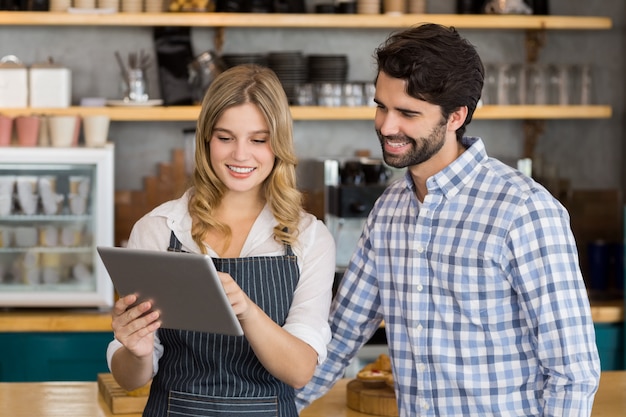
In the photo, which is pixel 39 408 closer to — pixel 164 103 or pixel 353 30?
pixel 164 103

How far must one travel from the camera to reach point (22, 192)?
444 cm

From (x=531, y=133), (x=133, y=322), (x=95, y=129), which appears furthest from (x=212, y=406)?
(x=531, y=133)

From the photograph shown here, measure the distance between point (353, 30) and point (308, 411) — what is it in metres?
2.90

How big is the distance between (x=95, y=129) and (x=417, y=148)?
264 centimetres

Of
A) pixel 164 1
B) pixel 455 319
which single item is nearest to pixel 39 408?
pixel 455 319

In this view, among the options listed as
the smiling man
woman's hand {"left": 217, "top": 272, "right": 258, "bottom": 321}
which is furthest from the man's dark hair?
woman's hand {"left": 217, "top": 272, "right": 258, "bottom": 321}

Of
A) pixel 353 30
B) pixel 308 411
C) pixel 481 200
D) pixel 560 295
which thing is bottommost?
pixel 308 411

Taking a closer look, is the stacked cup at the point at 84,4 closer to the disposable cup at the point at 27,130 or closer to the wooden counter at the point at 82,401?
the disposable cup at the point at 27,130

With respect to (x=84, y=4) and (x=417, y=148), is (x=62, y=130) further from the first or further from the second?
(x=417, y=148)

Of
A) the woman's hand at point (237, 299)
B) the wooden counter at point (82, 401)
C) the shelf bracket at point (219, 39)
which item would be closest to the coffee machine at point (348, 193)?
the shelf bracket at point (219, 39)

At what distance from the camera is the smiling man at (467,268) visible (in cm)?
199

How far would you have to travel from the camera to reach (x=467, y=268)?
209cm

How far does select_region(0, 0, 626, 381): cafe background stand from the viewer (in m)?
4.90

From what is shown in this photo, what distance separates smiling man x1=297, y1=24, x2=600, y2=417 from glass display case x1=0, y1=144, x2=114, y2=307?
2489mm
